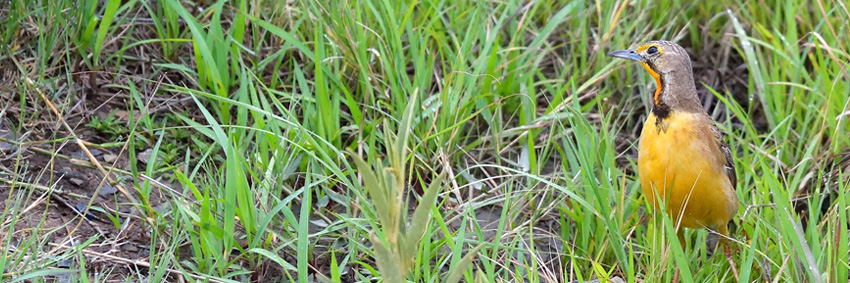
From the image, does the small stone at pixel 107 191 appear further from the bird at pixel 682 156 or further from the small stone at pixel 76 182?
the bird at pixel 682 156

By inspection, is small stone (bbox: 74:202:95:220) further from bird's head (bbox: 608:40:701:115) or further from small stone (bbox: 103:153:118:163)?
bird's head (bbox: 608:40:701:115)

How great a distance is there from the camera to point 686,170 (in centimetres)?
414

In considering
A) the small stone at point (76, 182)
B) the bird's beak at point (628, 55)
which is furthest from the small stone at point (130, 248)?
the bird's beak at point (628, 55)

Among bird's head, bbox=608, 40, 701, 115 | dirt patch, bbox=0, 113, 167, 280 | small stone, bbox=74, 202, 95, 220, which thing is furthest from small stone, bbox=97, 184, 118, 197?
→ bird's head, bbox=608, 40, 701, 115

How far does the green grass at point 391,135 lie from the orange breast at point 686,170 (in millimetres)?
165

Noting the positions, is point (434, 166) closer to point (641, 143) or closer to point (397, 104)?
point (397, 104)

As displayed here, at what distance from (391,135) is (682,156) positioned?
3.95ft

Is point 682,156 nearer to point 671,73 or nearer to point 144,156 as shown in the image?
point 671,73

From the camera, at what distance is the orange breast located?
4137 mm

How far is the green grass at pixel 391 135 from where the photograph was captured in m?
3.89

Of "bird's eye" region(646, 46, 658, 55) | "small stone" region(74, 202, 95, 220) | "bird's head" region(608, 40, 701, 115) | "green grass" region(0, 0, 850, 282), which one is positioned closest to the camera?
"green grass" region(0, 0, 850, 282)

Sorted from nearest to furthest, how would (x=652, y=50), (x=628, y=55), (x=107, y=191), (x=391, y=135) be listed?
(x=391, y=135)
(x=107, y=191)
(x=652, y=50)
(x=628, y=55)

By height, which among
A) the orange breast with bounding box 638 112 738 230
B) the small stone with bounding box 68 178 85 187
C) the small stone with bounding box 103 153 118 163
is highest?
the orange breast with bounding box 638 112 738 230

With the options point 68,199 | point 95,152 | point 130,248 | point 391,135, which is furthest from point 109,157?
point 391,135
